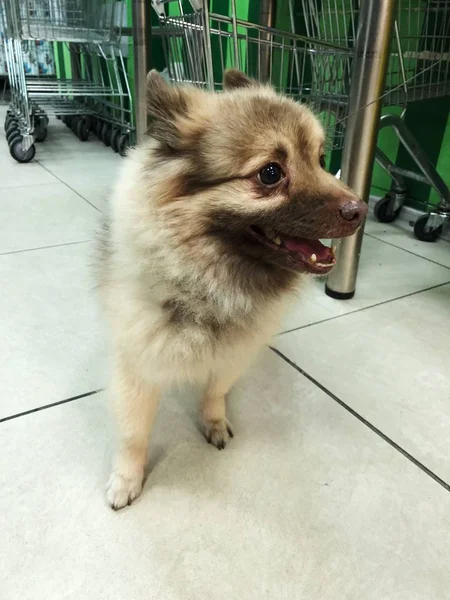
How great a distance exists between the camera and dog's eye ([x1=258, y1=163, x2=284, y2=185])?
2.74 ft

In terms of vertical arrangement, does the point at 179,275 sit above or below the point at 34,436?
above

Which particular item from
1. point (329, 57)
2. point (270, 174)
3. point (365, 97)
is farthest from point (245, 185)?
point (329, 57)

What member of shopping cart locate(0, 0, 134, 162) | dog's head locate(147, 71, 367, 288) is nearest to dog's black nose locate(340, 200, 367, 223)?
dog's head locate(147, 71, 367, 288)

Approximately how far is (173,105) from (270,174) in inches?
8.9

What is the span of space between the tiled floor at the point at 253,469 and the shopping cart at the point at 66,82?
6.49 feet

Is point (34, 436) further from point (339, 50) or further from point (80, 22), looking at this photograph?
point (80, 22)

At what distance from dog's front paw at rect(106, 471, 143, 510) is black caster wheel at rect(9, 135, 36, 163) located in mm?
2799

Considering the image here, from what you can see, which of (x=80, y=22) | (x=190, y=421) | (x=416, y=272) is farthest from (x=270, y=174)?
(x=80, y=22)

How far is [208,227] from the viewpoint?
0.84m

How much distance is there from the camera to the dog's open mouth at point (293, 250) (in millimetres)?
860

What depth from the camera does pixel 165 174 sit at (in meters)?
0.84

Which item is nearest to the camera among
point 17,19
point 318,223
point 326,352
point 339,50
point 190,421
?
point 318,223

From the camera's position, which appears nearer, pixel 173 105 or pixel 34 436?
pixel 173 105

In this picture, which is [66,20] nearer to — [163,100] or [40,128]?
[40,128]
